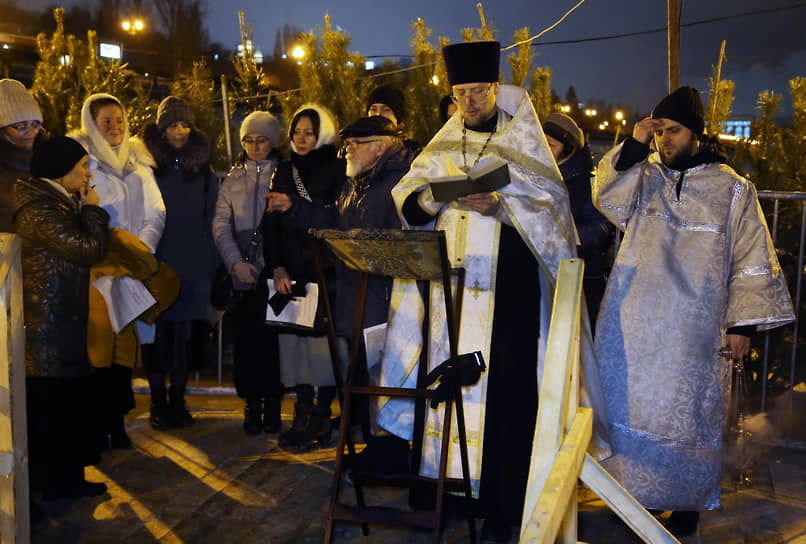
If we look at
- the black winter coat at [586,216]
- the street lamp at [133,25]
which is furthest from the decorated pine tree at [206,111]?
the street lamp at [133,25]

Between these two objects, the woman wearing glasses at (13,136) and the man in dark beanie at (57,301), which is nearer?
the man in dark beanie at (57,301)

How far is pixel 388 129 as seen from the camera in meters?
4.07

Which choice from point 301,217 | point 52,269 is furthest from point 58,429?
point 301,217

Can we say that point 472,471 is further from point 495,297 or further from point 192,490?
point 192,490

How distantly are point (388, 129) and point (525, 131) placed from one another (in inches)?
30.5

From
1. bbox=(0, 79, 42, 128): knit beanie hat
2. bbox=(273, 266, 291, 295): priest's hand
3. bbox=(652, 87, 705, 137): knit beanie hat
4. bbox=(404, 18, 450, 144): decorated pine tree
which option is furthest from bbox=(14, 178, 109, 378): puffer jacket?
bbox=(404, 18, 450, 144): decorated pine tree

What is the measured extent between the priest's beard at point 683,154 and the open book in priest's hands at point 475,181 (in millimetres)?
1228

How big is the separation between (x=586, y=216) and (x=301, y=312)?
5.79 ft

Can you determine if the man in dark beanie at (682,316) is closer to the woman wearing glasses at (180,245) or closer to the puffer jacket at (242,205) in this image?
the puffer jacket at (242,205)

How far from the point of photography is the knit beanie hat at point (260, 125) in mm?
5281

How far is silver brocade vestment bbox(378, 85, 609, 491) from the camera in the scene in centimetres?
354

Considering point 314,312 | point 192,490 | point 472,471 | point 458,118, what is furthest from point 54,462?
point 458,118

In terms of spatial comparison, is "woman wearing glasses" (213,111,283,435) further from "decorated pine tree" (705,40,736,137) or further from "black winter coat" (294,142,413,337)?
"decorated pine tree" (705,40,736,137)

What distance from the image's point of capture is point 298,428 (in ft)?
16.6
